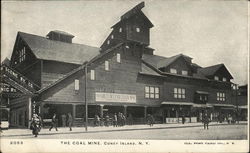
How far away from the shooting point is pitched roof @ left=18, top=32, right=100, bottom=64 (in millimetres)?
16636

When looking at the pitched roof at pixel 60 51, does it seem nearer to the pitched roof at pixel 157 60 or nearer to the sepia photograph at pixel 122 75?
the sepia photograph at pixel 122 75

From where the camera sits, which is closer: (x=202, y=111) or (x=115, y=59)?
(x=115, y=59)

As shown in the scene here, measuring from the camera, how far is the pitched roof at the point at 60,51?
54.6 feet

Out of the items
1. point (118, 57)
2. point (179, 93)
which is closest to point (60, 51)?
point (118, 57)

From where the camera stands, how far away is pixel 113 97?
18047mm

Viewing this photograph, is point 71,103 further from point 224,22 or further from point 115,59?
point 224,22

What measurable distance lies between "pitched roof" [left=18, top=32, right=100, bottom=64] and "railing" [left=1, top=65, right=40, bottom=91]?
1530mm

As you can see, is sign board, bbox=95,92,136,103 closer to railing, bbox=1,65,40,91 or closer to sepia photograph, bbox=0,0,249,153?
sepia photograph, bbox=0,0,249,153

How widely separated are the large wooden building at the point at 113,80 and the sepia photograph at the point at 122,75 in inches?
2.2

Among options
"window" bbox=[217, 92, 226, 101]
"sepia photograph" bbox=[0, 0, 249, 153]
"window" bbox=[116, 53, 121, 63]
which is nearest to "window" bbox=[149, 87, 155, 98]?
"sepia photograph" bbox=[0, 0, 249, 153]

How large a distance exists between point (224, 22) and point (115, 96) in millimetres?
8675

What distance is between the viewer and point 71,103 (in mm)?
16703

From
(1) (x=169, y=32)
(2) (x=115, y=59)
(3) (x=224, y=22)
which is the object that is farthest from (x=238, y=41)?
(2) (x=115, y=59)

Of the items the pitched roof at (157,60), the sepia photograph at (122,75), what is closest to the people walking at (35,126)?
the sepia photograph at (122,75)
